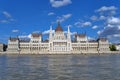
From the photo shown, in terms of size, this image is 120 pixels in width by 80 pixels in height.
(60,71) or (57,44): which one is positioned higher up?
(57,44)

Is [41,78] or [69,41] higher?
[69,41]

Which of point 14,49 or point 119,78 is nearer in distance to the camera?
point 119,78

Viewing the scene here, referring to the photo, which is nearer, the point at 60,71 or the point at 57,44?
the point at 60,71

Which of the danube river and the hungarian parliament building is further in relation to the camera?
the hungarian parliament building

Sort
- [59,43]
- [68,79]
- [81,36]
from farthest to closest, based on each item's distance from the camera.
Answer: [81,36]
[59,43]
[68,79]

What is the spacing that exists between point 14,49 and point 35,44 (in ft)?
41.6

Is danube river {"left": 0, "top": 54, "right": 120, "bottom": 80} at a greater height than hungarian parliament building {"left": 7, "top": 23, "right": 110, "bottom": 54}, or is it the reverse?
hungarian parliament building {"left": 7, "top": 23, "right": 110, "bottom": 54}

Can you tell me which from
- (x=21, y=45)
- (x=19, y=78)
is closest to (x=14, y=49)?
(x=21, y=45)

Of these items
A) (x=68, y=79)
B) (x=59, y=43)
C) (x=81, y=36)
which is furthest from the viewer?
(x=81, y=36)

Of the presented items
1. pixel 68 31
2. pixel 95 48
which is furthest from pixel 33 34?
pixel 95 48

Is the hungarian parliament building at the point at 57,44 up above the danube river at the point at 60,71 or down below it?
above

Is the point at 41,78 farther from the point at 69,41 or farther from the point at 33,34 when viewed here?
the point at 33,34

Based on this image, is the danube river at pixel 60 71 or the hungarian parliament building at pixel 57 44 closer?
the danube river at pixel 60 71

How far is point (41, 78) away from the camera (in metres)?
24.9
